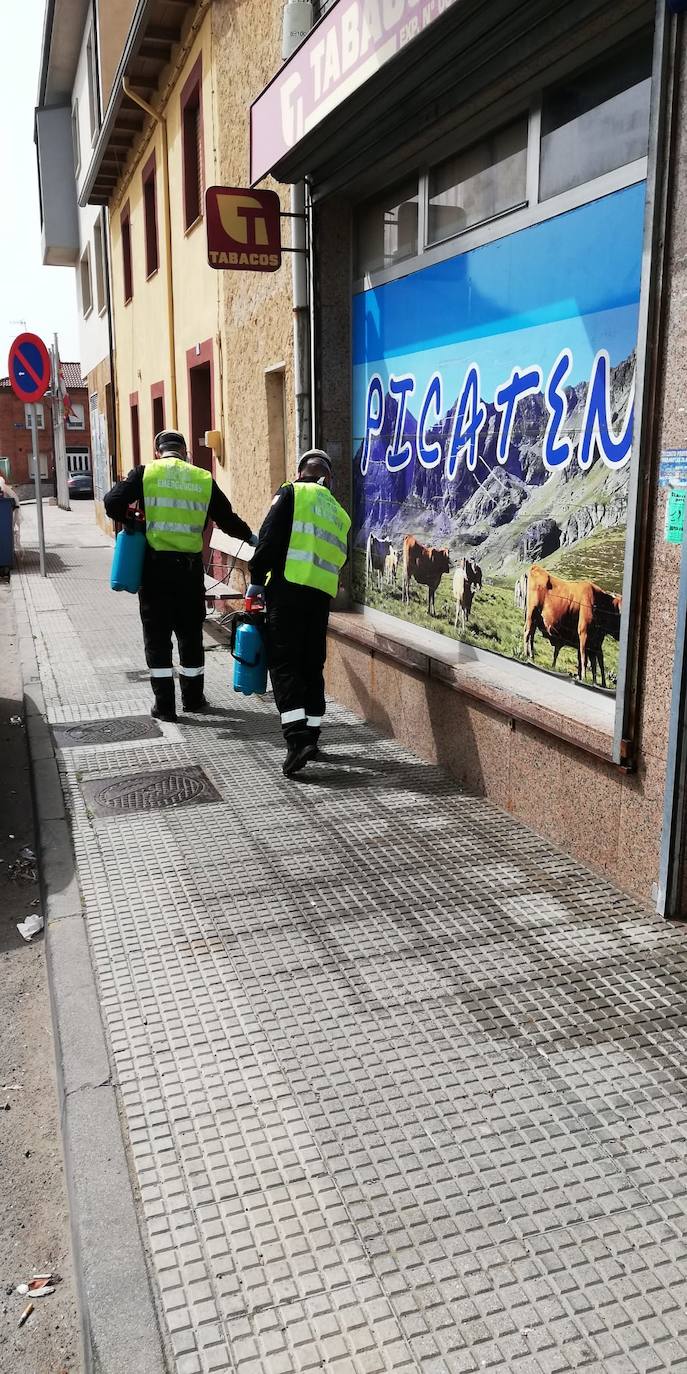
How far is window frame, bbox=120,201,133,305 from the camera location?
1600 centimetres

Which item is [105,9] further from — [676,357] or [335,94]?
[676,357]

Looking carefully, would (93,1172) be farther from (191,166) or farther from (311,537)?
(191,166)

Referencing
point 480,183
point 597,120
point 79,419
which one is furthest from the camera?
point 79,419

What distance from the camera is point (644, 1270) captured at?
2.25m

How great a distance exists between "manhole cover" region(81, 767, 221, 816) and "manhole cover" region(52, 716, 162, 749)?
2.42 ft

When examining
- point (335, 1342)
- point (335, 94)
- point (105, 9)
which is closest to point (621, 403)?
point (335, 94)

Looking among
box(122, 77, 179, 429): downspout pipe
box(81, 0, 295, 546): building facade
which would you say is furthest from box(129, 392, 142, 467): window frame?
box(122, 77, 179, 429): downspout pipe

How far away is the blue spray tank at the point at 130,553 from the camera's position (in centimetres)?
642

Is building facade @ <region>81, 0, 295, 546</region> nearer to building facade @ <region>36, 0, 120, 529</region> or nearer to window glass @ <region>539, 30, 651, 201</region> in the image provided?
building facade @ <region>36, 0, 120, 529</region>

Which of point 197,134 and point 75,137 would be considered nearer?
point 197,134

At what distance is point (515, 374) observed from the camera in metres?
5.00

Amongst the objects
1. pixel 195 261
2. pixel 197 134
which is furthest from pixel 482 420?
pixel 197 134

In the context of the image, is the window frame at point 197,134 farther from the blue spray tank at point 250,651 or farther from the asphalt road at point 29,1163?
the asphalt road at point 29,1163

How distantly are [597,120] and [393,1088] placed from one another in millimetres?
3833
